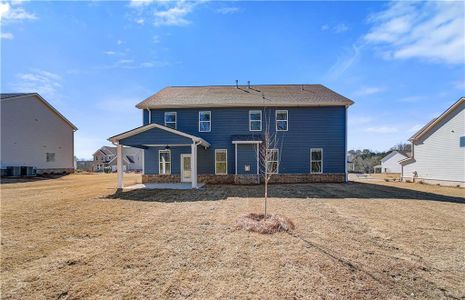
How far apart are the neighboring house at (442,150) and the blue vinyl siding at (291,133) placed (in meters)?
7.39

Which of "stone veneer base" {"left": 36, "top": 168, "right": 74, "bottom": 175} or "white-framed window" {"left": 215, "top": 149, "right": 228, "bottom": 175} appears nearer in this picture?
"white-framed window" {"left": 215, "top": 149, "right": 228, "bottom": 175}

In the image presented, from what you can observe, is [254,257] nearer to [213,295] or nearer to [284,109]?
[213,295]

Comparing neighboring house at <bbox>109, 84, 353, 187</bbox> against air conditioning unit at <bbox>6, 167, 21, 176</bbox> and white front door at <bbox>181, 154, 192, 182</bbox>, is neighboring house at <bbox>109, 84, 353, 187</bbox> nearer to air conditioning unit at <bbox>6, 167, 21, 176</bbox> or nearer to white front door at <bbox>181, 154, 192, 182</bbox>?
white front door at <bbox>181, 154, 192, 182</bbox>

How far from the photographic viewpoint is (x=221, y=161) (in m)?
17.9

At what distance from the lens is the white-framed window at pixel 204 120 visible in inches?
707

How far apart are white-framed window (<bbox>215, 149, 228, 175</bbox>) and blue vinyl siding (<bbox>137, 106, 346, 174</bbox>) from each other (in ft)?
0.74

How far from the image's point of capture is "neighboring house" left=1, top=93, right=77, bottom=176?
23.5 metres

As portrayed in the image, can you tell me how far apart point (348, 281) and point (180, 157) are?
14965 mm

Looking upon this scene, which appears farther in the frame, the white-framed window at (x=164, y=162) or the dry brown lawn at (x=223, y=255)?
the white-framed window at (x=164, y=162)

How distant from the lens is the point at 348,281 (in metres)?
3.93

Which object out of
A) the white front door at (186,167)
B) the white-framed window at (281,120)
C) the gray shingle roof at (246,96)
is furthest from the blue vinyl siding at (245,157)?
the white front door at (186,167)

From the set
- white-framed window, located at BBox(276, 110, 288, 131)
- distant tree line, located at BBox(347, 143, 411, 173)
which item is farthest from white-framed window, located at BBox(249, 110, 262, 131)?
distant tree line, located at BBox(347, 143, 411, 173)

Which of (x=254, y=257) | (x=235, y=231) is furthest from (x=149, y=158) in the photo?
(x=254, y=257)

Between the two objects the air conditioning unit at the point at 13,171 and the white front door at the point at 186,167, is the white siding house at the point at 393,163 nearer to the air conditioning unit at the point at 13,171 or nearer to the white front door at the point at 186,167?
the white front door at the point at 186,167
